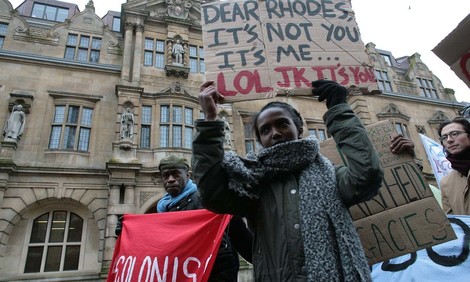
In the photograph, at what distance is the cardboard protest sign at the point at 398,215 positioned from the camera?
2195 mm

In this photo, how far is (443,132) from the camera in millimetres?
3049

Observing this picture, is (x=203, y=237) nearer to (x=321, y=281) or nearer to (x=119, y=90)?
(x=321, y=281)

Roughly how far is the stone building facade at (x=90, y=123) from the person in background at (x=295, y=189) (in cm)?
937

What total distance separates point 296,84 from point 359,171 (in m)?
1.14

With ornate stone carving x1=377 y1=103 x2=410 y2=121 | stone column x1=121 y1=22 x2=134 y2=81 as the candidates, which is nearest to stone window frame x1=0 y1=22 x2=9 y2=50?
stone column x1=121 y1=22 x2=134 y2=81

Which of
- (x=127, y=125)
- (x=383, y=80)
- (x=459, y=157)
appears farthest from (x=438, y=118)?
(x=459, y=157)

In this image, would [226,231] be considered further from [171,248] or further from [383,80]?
[383,80]

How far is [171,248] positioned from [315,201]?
207 cm

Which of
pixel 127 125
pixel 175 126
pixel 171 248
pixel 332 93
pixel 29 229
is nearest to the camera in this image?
pixel 332 93

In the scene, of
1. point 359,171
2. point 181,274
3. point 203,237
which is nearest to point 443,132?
point 359,171

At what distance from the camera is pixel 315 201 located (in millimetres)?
1613

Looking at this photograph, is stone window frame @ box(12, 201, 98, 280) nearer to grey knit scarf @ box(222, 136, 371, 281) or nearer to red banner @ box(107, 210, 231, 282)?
red banner @ box(107, 210, 231, 282)

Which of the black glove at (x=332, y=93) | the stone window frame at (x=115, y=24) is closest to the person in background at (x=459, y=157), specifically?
the black glove at (x=332, y=93)

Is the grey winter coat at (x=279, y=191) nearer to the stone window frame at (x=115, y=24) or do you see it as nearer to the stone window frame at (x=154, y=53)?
the stone window frame at (x=154, y=53)
